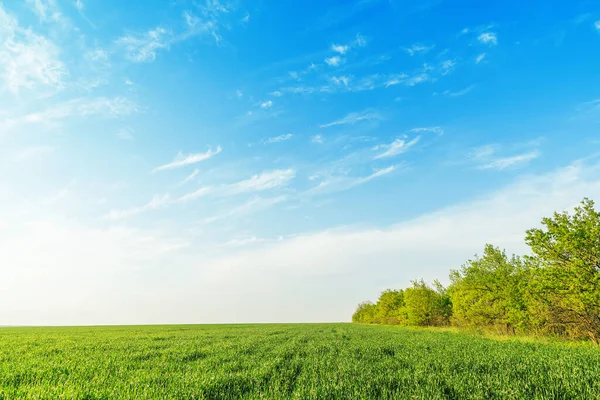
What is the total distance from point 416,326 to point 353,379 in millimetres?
66437

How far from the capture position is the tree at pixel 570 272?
2498cm

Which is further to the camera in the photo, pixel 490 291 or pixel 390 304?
pixel 390 304

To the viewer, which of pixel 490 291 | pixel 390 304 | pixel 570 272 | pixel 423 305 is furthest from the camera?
pixel 390 304

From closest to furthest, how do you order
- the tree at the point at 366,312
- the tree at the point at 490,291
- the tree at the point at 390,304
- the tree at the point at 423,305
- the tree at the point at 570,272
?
1. the tree at the point at 570,272
2. the tree at the point at 490,291
3. the tree at the point at 423,305
4. the tree at the point at 390,304
5. the tree at the point at 366,312

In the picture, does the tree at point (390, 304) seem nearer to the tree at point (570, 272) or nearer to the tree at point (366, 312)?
the tree at point (366, 312)

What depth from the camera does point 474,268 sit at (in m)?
47.6

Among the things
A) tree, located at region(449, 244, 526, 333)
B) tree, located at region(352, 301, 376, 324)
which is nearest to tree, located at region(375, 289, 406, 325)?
tree, located at region(352, 301, 376, 324)

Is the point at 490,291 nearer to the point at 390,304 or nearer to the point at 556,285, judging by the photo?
the point at 556,285

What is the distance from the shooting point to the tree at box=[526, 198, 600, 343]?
984 inches

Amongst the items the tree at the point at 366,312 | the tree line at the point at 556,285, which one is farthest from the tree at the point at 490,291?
the tree at the point at 366,312

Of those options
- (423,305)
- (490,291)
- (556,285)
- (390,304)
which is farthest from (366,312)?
(556,285)

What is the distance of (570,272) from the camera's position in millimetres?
25750

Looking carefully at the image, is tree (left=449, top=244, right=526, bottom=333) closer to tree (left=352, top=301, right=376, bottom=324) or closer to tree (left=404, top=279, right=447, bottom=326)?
tree (left=404, top=279, right=447, bottom=326)

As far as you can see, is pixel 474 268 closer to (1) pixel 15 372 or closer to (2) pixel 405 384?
(2) pixel 405 384
